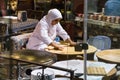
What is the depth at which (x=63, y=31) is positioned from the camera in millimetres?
3172

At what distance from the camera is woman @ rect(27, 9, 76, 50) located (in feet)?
10.4

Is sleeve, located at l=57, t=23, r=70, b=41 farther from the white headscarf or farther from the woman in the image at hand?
the white headscarf

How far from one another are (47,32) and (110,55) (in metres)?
1.01

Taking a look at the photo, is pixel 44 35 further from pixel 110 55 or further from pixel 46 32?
pixel 110 55

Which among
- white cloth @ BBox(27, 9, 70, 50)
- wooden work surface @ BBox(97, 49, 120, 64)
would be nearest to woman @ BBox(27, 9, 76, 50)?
white cloth @ BBox(27, 9, 70, 50)

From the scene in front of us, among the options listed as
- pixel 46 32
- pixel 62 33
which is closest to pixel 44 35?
pixel 46 32

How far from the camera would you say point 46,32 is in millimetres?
3291

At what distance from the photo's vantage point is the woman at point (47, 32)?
3170 millimetres

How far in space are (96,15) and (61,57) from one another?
0.65 meters

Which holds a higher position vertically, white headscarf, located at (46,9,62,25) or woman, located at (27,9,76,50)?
white headscarf, located at (46,9,62,25)

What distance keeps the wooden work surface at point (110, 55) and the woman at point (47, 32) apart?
0.57 m

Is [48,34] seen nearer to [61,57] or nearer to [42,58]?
[61,57]

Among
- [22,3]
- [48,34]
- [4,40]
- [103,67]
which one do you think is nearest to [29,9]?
[22,3]

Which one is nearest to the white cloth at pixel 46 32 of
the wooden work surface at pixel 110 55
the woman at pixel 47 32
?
the woman at pixel 47 32
